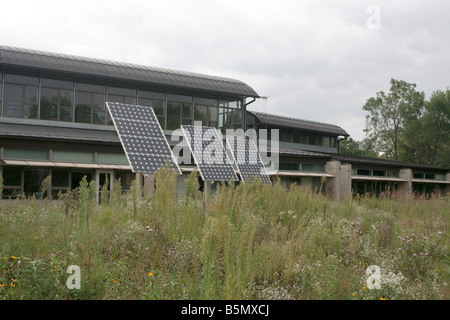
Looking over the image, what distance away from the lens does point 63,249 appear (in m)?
6.05

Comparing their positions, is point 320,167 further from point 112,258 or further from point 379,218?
point 112,258

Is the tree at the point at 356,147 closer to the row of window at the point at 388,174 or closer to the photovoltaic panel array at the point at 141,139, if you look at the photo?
the row of window at the point at 388,174

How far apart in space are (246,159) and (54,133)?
11.5 metres

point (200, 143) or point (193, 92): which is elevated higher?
point (193, 92)

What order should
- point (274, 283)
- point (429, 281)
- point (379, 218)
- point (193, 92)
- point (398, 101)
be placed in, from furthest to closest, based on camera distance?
point (398, 101), point (193, 92), point (379, 218), point (429, 281), point (274, 283)

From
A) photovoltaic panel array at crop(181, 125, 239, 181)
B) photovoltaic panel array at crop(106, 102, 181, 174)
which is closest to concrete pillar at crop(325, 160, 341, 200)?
photovoltaic panel array at crop(181, 125, 239, 181)

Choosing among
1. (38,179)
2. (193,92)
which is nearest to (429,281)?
(38,179)

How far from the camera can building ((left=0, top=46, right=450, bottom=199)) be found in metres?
20.8

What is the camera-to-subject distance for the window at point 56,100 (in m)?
24.5

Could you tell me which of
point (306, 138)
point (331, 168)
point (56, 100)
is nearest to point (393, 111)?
point (306, 138)

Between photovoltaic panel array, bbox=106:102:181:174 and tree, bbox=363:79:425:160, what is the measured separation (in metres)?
40.5

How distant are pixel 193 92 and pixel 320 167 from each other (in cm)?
1053

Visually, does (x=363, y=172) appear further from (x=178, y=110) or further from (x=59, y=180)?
(x=59, y=180)
